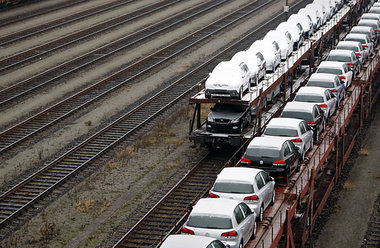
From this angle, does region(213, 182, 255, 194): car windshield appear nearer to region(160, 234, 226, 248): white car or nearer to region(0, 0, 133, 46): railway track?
region(160, 234, 226, 248): white car

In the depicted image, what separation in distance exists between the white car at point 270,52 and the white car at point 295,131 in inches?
310

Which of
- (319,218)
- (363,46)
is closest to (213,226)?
(319,218)

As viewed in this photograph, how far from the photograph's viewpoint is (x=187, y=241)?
51.5ft

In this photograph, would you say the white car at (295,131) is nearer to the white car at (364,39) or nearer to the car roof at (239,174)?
the car roof at (239,174)

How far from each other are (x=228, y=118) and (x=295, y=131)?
3.73m

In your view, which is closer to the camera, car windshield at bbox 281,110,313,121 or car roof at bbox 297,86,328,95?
car windshield at bbox 281,110,313,121

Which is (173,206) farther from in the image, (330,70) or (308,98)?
(330,70)

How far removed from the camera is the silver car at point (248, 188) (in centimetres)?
1909

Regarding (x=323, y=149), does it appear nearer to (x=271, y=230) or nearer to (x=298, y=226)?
(x=298, y=226)

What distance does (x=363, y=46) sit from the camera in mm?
38250

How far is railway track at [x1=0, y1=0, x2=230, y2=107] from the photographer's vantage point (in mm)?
37219

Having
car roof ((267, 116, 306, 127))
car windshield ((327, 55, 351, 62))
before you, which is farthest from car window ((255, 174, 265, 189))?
car windshield ((327, 55, 351, 62))

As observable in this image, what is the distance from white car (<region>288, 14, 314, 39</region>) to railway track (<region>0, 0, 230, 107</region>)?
1191 centimetres

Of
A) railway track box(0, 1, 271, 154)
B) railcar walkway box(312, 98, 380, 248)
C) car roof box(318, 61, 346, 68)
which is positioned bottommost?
railcar walkway box(312, 98, 380, 248)
